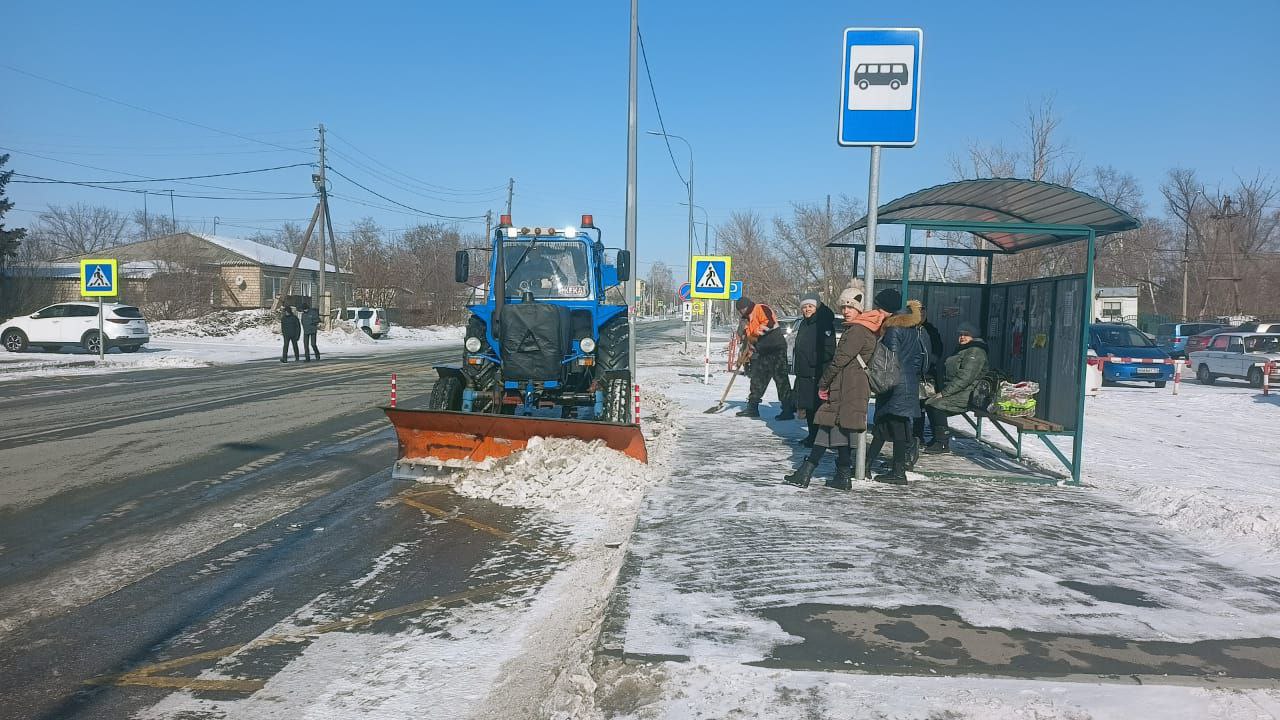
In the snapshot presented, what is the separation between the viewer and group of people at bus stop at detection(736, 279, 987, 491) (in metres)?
6.98

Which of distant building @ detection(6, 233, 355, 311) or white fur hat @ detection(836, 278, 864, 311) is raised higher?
distant building @ detection(6, 233, 355, 311)

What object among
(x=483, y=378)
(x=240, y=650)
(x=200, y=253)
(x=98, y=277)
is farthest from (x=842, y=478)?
(x=200, y=253)

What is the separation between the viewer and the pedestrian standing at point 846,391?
6.94m

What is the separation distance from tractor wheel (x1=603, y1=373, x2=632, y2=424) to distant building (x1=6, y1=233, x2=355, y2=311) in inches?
1273

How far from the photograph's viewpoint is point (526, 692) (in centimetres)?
356

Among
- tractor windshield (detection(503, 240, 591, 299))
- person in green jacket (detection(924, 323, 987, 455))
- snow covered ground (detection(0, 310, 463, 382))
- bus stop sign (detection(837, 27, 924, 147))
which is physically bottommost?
snow covered ground (detection(0, 310, 463, 382))

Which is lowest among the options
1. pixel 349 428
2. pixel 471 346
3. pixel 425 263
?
pixel 349 428

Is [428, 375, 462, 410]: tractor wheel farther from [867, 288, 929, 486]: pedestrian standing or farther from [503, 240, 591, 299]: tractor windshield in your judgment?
[867, 288, 929, 486]: pedestrian standing

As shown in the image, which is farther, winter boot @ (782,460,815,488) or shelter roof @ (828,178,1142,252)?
shelter roof @ (828,178,1142,252)

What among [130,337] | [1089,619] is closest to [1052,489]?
[1089,619]

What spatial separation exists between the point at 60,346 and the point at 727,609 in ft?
102

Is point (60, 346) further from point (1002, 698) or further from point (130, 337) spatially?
point (1002, 698)

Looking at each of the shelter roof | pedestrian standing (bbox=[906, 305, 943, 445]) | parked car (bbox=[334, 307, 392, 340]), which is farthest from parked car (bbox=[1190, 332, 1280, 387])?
parked car (bbox=[334, 307, 392, 340])

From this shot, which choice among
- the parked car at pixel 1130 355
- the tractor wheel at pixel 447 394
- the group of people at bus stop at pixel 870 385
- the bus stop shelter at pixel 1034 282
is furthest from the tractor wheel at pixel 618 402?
the parked car at pixel 1130 355
